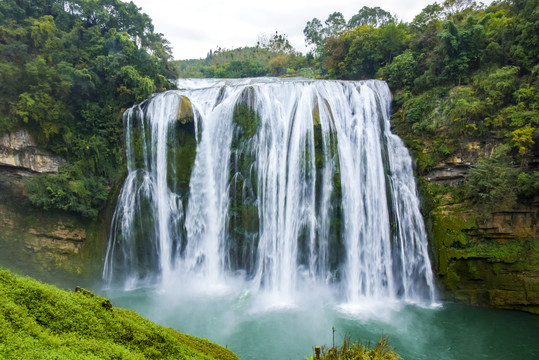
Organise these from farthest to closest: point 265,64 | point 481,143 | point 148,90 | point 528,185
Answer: point 265,64, point 148,90, point 481,143, point 528,185

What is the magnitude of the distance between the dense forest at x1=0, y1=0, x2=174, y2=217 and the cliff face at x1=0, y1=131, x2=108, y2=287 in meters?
0.57

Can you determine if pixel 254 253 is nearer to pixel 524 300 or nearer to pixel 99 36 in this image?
pixel 524 300

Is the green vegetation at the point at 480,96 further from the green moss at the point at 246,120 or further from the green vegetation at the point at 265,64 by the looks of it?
the green vegetation at the point at 265,64

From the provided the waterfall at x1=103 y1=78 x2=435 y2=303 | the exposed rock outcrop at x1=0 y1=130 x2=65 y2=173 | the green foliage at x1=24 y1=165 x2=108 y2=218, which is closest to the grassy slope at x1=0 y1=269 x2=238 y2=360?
the waterfall at x1=103 y1=78 x2=435 y2=303

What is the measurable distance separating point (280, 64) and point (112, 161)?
81.6 ft

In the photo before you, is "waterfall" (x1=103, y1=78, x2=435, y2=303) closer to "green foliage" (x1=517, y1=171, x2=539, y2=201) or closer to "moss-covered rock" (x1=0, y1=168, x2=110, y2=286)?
"moss-covered rock" (x1=0, y1=168, x2=110, y2=286)

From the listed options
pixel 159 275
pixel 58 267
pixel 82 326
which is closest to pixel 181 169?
pixel 159 275

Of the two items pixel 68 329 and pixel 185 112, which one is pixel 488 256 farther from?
pixel 185 112

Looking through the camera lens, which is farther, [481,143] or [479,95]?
[479,95]

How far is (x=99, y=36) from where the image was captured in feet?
50.8

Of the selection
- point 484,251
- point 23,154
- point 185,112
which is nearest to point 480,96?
point 484,251

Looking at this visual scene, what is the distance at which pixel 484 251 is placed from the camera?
1134 centimetres

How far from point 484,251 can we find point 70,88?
18.6 meters

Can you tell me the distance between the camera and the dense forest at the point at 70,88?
42.1 feet
